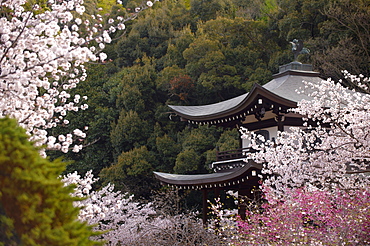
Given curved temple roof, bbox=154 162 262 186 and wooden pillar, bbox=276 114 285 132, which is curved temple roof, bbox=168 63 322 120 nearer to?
wooden pillar, bbox=276 114 285 132

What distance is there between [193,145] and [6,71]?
54.3 ft

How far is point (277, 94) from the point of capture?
11.3m

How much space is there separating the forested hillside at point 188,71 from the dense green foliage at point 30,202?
16.5m

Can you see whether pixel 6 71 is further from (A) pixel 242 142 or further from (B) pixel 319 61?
(B) pixel 319 61

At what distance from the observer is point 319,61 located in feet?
63.5

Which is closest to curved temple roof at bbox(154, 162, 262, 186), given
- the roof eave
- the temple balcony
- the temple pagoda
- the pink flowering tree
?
the temple pagoda

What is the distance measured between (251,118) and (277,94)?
60.2 inches

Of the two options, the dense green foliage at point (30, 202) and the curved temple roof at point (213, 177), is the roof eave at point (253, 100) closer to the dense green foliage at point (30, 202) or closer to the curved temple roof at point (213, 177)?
the curved temple roof at point (213, 177)

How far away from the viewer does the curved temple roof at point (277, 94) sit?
1080cm

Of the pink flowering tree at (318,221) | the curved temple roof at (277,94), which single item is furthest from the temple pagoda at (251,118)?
the pink flowering tree at (318,221)

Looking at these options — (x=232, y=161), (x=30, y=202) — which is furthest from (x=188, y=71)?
(x=30, y=202)

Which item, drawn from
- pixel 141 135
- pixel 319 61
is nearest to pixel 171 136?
pixel 141 135

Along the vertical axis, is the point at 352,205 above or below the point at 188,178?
above

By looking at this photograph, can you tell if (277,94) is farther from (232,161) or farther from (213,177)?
(213,177)
